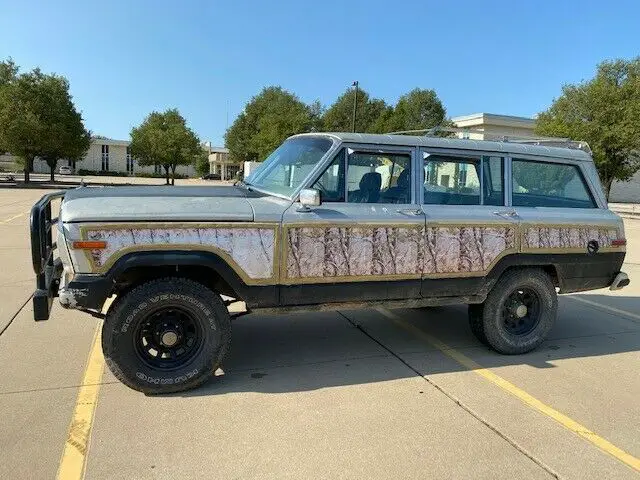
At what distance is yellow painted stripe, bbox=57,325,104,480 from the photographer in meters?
2.86

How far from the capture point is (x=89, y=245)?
11.4 ft

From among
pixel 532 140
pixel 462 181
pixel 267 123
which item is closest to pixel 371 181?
pixel 462 181

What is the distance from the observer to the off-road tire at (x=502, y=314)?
4824mm

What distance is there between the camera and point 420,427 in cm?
345

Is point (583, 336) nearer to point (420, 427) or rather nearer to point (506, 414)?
point (506, 414)

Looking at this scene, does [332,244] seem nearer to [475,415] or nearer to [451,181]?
[451,181]

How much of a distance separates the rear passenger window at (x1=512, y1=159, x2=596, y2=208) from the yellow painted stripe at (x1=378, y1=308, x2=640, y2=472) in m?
1.59

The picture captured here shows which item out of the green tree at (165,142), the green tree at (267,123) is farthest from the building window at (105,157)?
the green tree at (267,123)

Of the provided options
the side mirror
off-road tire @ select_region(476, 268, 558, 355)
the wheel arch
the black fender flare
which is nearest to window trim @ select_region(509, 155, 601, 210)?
off-road tire @ select_region(476, 268, 558, 355)

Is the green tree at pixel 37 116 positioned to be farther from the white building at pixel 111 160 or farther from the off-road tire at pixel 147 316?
the white building at pixel 111 160

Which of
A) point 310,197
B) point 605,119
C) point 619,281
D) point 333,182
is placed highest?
point 605,119

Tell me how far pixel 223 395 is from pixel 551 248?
3367 mm

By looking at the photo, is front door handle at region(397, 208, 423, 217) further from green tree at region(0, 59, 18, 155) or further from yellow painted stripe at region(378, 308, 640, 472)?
green tree at region(0, 59, 18, 155)

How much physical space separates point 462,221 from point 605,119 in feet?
99.3
